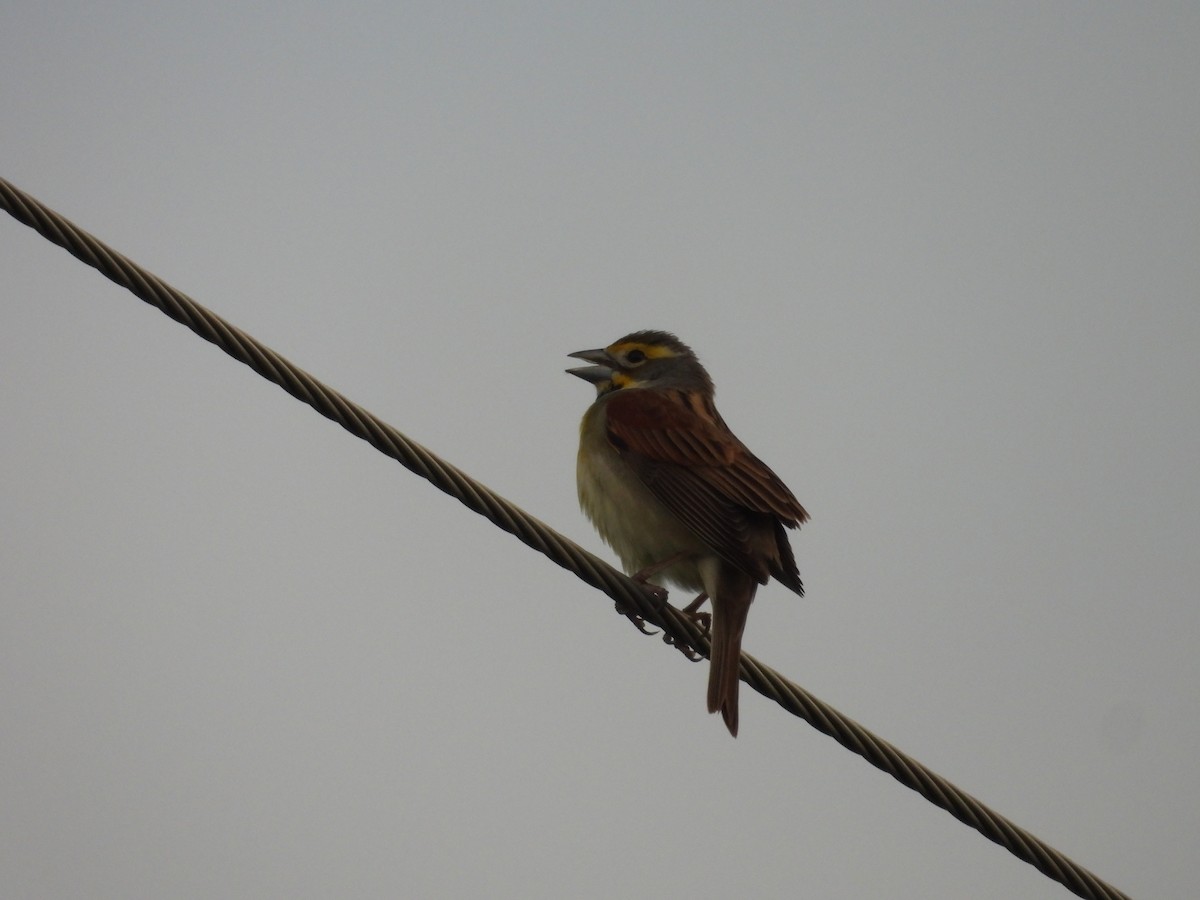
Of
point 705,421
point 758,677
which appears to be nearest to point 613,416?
point 705,421

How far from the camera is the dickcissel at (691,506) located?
576 cm

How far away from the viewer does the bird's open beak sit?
766 cm

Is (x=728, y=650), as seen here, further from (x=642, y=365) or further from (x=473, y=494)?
(x=642, y=365)

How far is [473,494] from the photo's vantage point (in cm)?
434

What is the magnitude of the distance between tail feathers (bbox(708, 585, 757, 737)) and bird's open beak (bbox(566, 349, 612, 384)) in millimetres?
2118

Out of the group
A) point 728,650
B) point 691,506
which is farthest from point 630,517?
point 728,650

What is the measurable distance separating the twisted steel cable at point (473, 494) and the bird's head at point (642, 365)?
2.95 m

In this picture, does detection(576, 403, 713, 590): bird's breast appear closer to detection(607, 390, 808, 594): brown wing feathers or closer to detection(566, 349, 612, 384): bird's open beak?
detection(607, 390, 808, 594): brown wing feathers

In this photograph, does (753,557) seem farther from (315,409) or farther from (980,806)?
(315,409)

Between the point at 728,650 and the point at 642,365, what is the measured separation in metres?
2.69

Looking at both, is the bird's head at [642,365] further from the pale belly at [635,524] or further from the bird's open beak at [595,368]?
the pale belly at [635,524]

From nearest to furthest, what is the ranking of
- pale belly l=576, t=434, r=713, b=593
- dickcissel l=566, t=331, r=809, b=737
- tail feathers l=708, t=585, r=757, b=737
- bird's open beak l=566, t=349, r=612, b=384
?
1. tail feathers l=708, t=585, r=757, b=737
2. dickcissel l=566, t=331, r=809, b=737
3. pale belly l=576, t=434, r=713, b=593
4. bird's open beak l=566, t=349, r=612, b=384

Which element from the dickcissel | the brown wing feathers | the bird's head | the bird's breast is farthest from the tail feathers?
the bird's head

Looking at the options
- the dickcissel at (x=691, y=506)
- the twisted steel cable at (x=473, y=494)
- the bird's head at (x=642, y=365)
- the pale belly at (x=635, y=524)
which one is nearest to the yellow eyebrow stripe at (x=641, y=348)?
the bird's head at (x=642, y=365)
